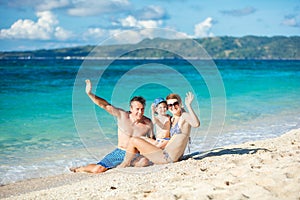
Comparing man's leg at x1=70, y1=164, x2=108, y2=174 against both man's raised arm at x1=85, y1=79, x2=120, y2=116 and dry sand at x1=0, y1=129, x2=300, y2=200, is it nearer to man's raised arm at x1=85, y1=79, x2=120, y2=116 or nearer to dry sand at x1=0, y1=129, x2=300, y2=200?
dry sand at x1=0, y1=129, x2=300, y2=200

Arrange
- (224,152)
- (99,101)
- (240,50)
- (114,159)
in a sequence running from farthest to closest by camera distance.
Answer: (240,50)
(224,152)
(114,159)
(99,101)

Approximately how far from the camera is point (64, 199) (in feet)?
17.5

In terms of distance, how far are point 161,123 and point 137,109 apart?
0.69 metres

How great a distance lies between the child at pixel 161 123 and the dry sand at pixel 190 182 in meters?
0.51

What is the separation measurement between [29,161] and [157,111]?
322 cm

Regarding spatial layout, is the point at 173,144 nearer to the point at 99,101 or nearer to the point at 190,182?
the point at 99,101

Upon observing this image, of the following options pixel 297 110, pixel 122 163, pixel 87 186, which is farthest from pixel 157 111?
pixel 297 110

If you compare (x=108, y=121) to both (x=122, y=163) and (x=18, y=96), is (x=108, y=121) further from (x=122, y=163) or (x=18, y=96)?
(x=18, y=96)

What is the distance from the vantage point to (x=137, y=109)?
7.18 m

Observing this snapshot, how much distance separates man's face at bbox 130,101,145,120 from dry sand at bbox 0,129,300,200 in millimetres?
942

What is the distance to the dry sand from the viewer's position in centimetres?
484

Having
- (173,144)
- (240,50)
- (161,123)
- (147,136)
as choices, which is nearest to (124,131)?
(147,136)

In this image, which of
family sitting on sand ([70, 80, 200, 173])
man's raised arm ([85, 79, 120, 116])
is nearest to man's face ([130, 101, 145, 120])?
family sitting on sand ([70, 80, 200, 173])

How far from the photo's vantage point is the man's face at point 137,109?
7.14m
